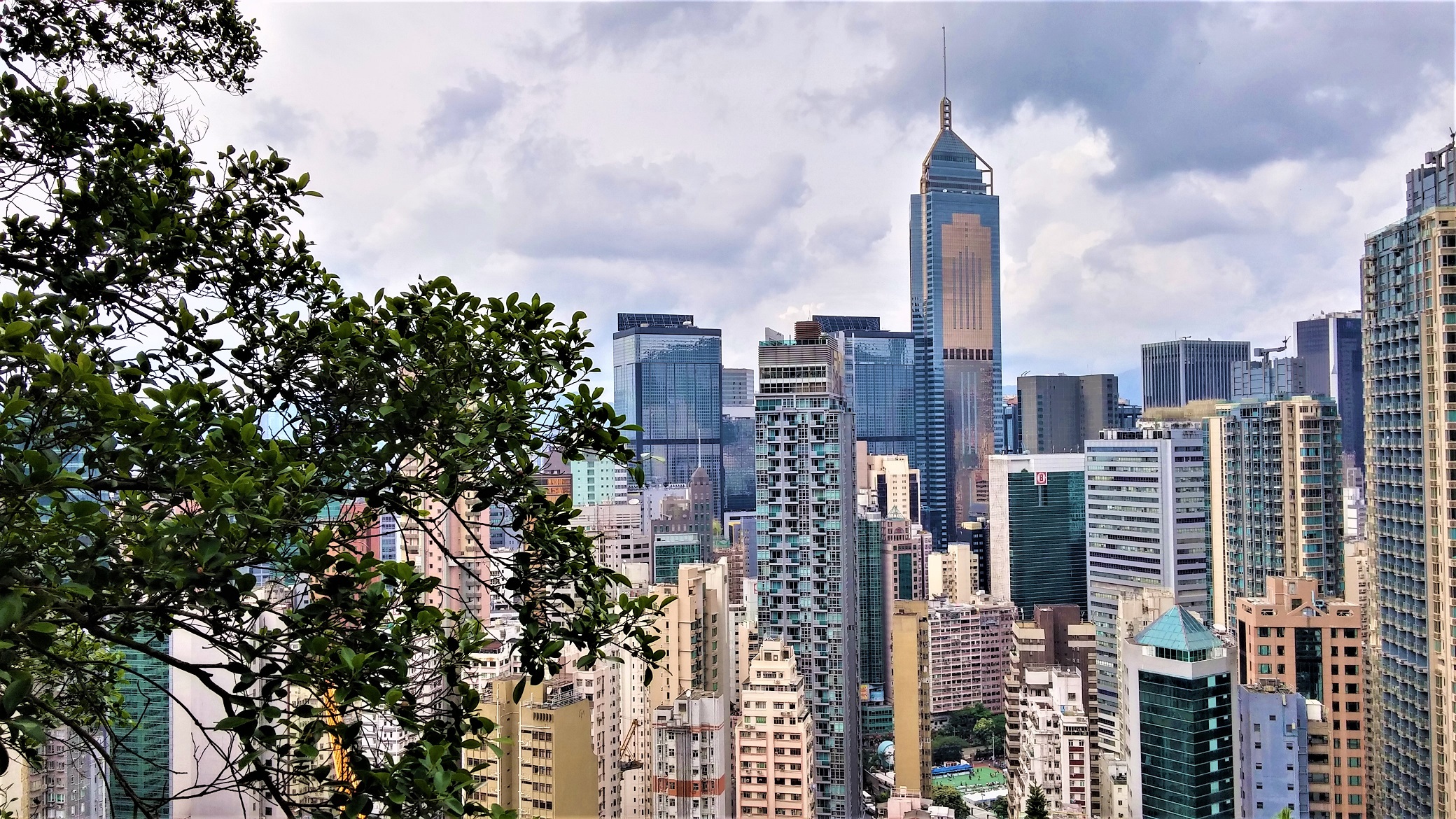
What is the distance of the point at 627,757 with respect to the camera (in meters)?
10.8

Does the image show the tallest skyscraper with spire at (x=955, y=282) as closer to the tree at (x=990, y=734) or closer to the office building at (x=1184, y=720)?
the tree at (x=990, y=734)

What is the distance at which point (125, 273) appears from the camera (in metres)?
1.54

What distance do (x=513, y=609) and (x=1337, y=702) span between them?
1213 cm

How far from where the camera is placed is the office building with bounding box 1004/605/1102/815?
1374 cm

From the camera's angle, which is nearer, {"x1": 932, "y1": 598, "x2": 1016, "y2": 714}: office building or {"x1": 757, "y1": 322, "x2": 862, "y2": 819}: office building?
{"x1": 757, "y1": 322, "x2": 862, "y2": 819}: office building

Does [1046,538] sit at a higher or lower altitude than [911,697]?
higher

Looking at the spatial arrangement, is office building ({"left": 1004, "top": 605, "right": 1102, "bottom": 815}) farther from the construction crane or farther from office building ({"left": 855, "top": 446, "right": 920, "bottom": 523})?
office building ({"left": 855, "top": 446, "right": 920, "bottom": 523})

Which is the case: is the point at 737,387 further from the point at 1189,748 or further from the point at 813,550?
the point at 1189,748

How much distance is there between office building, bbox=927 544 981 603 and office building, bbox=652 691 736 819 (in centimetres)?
1491

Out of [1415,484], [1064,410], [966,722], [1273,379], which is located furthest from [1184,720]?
[1064,410]

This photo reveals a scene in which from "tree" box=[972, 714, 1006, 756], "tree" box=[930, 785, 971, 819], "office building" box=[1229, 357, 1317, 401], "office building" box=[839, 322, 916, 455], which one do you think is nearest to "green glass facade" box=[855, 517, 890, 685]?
"tree" box=[930, 785, 971, 819]

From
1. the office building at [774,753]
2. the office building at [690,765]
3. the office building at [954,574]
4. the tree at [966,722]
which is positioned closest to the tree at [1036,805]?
the office building at [774,753]

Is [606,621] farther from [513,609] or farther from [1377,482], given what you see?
[1377,482]

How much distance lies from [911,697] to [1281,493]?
7.54 meters
